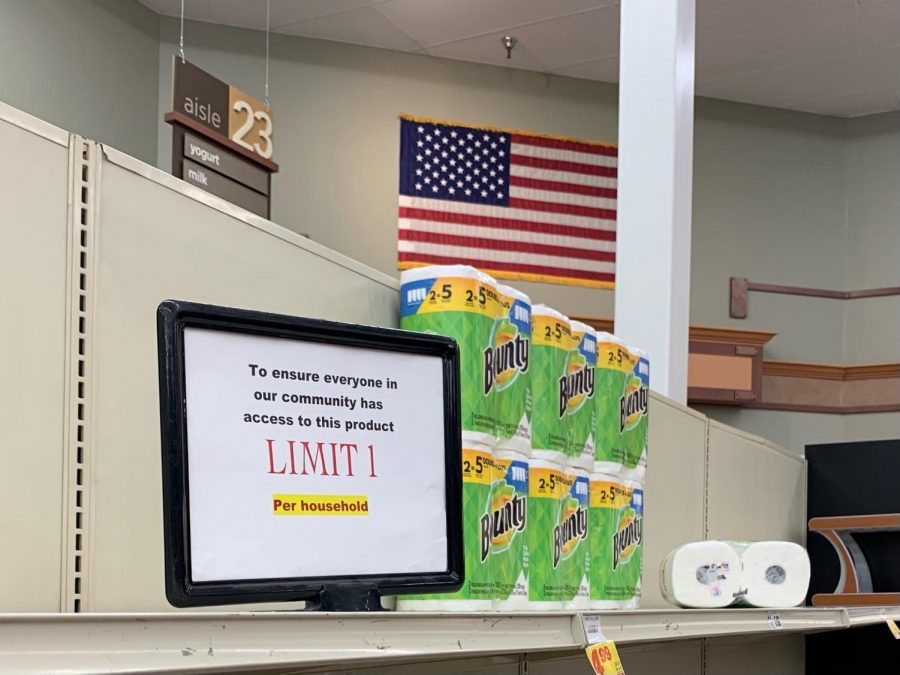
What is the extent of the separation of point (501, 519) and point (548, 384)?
235 millimetres

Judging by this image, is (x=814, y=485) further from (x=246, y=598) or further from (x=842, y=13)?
(x=842, y=13)

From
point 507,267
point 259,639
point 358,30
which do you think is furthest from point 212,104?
point 507,267

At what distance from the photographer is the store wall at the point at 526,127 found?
6.93 m

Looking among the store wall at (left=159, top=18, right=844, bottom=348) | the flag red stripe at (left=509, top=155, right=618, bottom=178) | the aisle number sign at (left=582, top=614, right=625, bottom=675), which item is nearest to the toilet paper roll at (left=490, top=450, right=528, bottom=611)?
the aisle number sign at (left=582, top=614, right=625, bottom=675)

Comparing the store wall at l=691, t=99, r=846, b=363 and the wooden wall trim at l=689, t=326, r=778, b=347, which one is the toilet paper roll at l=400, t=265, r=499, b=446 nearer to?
the wooden wall trim at l=689, t=326, r=778, b=347

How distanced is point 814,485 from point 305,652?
9.42ft

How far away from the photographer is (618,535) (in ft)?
6.06

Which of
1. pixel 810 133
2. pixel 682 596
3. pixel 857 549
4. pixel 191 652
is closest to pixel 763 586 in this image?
pixel 682 596

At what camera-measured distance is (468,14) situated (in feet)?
21.7

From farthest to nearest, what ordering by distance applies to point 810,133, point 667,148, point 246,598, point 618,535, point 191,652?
1. point 810,133
2. point 667,148
3. point 618,535
4. point 246,598
5. point 191,652

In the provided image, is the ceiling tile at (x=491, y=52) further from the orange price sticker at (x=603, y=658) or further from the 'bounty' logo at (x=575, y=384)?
the orange price sticker at (x=603, y=658)

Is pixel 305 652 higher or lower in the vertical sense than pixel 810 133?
lower

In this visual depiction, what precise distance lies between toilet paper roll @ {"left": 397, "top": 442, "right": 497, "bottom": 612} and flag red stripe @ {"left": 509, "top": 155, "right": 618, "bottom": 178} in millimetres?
6080

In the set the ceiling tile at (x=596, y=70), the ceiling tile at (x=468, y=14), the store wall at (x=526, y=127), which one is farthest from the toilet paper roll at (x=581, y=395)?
the ceiling tile at (x=596, y=70)
